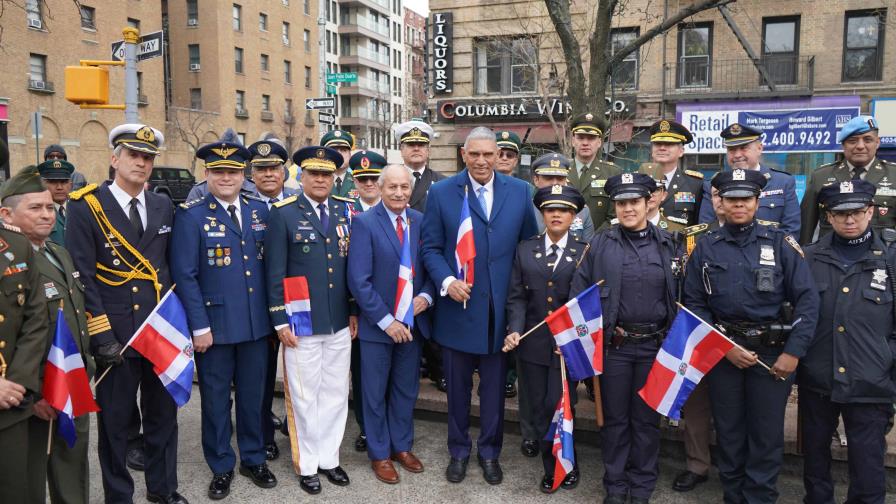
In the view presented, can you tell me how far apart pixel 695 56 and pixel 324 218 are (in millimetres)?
15858

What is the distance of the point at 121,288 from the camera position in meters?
4.10

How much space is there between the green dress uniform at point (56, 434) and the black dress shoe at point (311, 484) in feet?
4.42

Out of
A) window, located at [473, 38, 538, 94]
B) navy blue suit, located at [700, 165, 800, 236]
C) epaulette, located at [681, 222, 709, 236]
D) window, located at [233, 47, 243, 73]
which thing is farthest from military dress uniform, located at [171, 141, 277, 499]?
window, located at [233, 47, 243, 73]

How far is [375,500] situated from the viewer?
4.46m

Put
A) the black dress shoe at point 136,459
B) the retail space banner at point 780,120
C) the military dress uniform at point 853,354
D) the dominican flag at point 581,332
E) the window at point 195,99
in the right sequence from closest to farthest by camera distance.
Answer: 1. the military dress uniform at point 853,354
2. the dominican flag at point 581,332
3. the black dress shoe at point 136,459
4. the retail space banner at point 780,120
5. the window at point 195,99

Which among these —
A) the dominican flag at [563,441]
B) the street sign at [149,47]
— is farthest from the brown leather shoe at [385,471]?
the street sign at [149,47]

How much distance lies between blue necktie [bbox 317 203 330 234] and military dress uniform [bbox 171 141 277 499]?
0.40 metres

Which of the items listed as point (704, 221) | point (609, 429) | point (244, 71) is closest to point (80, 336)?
point (609, 429)

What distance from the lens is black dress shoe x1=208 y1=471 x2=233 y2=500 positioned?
14.6ft

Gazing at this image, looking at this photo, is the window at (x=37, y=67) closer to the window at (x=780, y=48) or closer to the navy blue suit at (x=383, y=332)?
the window at (x=780, y=48)

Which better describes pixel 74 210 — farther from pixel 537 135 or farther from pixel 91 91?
pixel 537 135

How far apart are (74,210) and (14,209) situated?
45 centimetres

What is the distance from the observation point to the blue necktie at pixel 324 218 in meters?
4.69

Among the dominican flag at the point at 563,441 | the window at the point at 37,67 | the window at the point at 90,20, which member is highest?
the window at the point at 90,20
